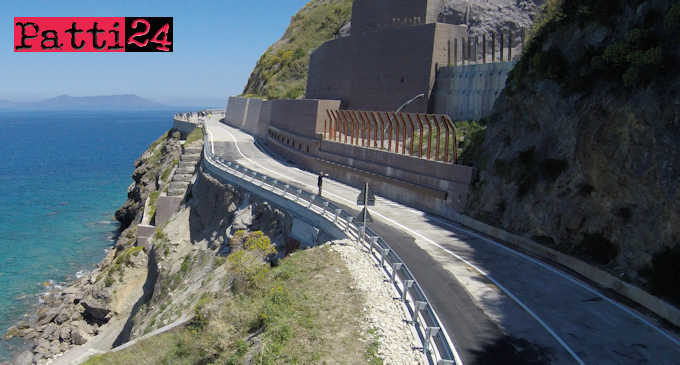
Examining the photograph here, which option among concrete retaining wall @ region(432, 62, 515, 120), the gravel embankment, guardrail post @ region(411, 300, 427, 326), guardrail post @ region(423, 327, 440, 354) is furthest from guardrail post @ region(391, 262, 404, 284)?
concrete retaining wall @ region(432, 62, 515, 120)

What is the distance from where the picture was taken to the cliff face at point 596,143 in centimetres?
1684

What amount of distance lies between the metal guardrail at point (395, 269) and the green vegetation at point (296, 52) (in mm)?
53925

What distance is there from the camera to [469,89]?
34.9 m

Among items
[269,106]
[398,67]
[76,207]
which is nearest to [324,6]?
[269,106]

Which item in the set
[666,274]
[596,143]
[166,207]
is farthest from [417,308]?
[166,207]

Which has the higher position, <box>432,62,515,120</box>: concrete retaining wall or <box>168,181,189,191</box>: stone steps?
<box>432,62,515,120</box>: concrete retaining wall

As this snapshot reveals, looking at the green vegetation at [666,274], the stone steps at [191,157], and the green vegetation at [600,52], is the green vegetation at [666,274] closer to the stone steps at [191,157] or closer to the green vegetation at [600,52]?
the green vegetation at [600,52]

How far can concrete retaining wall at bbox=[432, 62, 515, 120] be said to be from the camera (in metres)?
32.5

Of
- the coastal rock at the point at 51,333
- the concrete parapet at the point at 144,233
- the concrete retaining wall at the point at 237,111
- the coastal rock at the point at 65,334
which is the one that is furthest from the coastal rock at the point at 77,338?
the concrete retaining wall at the point at 237,111

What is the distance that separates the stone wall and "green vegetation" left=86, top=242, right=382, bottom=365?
2033cm

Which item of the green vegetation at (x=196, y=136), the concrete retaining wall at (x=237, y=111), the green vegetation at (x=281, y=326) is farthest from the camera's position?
the concrete retaining wall at (x=237, y=111)

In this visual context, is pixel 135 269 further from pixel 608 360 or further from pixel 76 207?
pixel 76 207

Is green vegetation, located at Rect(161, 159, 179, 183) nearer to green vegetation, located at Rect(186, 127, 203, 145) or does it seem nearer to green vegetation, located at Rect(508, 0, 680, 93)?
green vegetation, located at Rect(186, 127, 203, 145)

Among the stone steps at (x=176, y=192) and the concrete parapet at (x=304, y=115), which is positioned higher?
the concrete parapet at (x=304, y=115)
